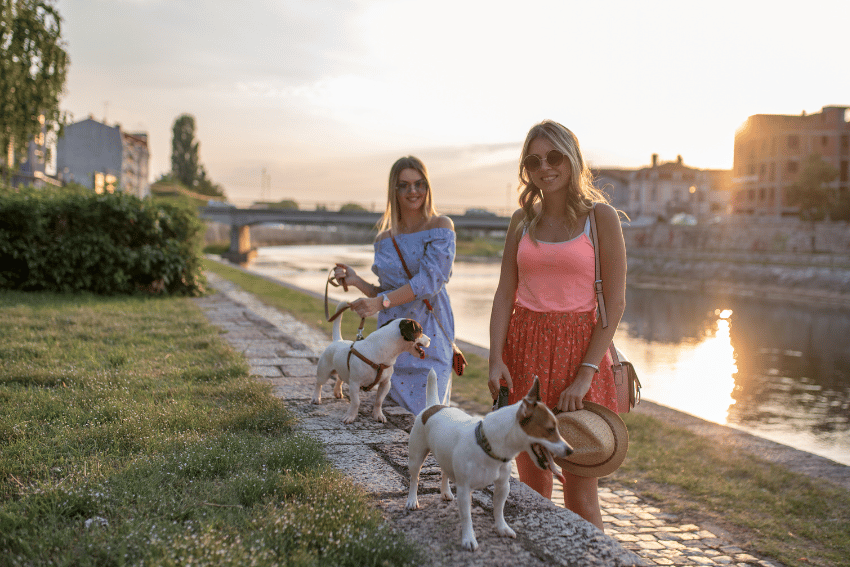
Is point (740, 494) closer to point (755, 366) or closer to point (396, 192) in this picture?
Result: point (396, 192)

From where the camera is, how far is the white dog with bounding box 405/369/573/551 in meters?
2.20

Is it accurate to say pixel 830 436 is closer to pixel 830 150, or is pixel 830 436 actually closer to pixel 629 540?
pixel 629 540

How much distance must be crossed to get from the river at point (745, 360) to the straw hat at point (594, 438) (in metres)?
6.41

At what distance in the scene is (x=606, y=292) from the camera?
114 inches

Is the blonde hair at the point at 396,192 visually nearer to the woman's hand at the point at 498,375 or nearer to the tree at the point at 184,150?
the woman's hand at the point at 498,375

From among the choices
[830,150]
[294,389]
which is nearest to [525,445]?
[294,389]

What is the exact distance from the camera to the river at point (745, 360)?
915 cm

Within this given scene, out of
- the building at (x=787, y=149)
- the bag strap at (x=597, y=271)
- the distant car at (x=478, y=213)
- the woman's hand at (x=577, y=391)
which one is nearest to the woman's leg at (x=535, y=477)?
the woman's hand at (x=577, y=391)

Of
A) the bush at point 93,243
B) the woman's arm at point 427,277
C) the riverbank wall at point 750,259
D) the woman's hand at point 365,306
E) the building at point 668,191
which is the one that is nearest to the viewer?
the woman's hand at point 365,306

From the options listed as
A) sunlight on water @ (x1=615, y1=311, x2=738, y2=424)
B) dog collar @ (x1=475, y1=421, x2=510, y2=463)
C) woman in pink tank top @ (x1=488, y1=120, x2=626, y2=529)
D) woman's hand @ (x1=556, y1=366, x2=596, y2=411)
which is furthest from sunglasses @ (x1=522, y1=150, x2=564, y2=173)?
sunlight on water @ (x1=615, y1=311, x2=738, y2=424)

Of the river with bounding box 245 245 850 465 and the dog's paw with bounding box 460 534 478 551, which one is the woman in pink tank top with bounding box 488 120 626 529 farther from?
the river with bounding box 245 245 850 465

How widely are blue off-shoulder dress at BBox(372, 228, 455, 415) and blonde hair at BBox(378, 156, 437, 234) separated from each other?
0.14m

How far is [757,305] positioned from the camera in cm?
2658

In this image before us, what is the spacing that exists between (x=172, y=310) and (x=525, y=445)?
945cm
